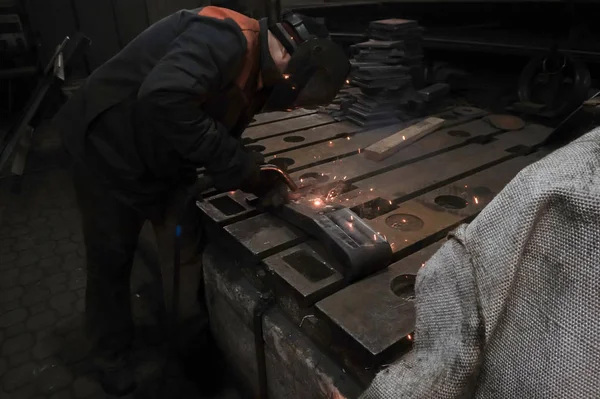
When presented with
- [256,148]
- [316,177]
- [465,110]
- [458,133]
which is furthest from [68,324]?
[465,110]

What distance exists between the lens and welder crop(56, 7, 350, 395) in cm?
143

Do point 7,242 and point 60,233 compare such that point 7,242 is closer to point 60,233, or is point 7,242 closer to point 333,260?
point 60,233

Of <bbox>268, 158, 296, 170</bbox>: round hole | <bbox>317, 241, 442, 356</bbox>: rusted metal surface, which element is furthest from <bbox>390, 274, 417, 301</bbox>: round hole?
<bbox>268, 158, 296, 170</bbox>: round hole

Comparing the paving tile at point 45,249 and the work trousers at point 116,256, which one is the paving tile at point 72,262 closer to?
the paving tile at point 45,249

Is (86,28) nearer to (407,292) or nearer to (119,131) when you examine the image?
(119,131)

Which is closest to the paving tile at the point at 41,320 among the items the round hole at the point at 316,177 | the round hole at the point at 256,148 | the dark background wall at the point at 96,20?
the round hole at the point at 256,148

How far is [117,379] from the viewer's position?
198 cm

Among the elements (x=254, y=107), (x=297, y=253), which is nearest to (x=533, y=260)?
(x=297, y=253)

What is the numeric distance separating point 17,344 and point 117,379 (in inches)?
27.6

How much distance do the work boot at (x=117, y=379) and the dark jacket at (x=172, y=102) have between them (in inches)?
33.4

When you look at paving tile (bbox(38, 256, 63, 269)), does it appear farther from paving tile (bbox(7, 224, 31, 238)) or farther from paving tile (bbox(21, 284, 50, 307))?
paving tile (bbox(7, 224, 31, 238))

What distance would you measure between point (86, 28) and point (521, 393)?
6160 mm

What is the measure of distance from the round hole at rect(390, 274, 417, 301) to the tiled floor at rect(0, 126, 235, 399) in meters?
1.18

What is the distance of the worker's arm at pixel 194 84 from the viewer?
139cm
